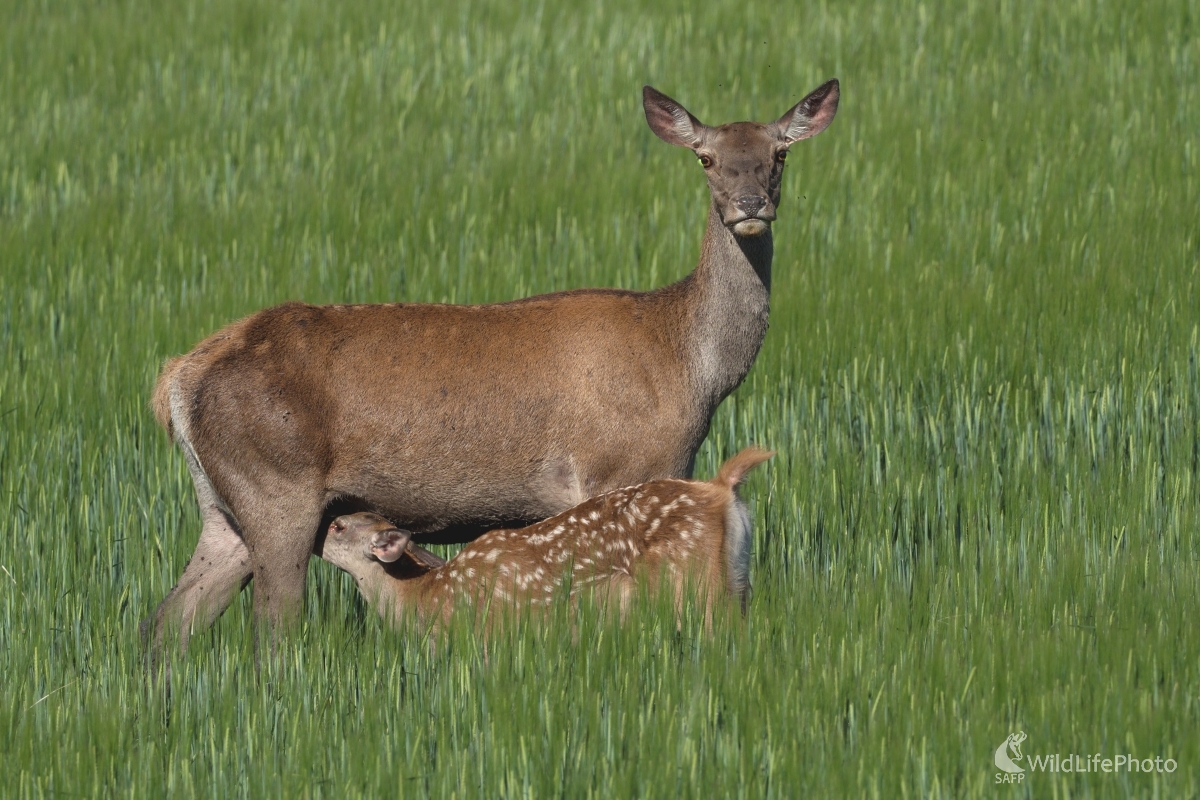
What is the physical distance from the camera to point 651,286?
9.55 meters

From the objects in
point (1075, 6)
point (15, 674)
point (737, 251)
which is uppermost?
point (1075, 6)

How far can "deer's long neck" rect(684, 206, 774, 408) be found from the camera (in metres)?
6.75

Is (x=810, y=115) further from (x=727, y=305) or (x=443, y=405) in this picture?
(x=443, y=405)

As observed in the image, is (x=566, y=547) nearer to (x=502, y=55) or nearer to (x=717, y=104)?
(x=717, y=104)

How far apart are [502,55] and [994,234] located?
484 cm

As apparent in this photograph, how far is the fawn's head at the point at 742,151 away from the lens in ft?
21.6

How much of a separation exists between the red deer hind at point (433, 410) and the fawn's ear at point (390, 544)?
0.32ft

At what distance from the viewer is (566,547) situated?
598 centimetres

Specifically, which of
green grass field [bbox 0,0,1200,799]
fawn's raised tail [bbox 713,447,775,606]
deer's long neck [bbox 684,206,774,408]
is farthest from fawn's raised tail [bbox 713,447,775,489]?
deer's long neck [bbox 684,206,774,408]

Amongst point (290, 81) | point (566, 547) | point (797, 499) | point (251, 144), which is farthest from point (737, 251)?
point (290, 81)

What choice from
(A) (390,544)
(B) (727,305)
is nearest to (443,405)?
(A) (390,544)

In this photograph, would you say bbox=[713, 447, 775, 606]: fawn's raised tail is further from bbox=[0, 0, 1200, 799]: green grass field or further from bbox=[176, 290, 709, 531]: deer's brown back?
bbox=[176, 290, 709, 531]: deer's brown back

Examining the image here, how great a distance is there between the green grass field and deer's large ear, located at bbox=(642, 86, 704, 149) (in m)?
1.50

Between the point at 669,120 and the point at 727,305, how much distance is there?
0.88 m
